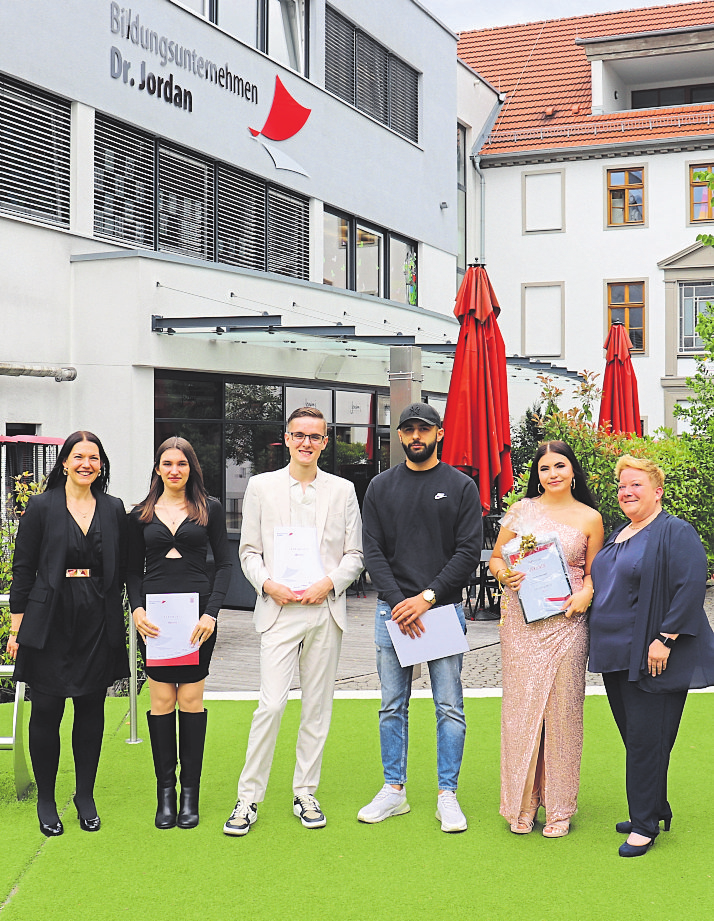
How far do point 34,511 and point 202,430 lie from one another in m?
9.42

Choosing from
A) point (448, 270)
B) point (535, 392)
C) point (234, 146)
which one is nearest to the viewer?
point (234, 146)

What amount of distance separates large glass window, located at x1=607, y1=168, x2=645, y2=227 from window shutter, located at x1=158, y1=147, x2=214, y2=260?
15748 mm

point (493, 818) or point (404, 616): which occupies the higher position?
point (404, 616)

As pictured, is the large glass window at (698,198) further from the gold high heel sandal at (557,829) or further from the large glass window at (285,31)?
the gold high heel sandal at (557,829)

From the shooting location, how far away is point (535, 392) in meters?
27.3

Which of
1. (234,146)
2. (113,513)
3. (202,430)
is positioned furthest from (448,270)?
(113,513)

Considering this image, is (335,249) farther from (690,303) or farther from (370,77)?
(690,303)

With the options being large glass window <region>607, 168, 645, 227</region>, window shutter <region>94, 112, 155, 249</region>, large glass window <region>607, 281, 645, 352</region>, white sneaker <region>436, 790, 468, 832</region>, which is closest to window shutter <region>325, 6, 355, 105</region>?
window shutter <region>94, 112, 155, 249</region>

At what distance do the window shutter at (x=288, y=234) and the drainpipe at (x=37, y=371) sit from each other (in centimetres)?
549

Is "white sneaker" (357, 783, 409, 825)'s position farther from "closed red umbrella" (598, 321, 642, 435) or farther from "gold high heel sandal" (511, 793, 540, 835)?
"closed red umbrella" (598, 321, 642, 435)

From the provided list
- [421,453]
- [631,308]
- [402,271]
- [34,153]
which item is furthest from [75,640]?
[631,308]

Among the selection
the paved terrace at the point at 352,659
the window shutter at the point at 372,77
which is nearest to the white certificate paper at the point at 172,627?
the paved terrace at the point at 352,659

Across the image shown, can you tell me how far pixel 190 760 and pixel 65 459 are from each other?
1565 mm

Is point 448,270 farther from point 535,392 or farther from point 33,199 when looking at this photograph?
point 33,199
